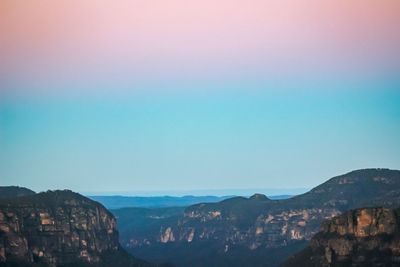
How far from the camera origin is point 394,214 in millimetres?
197625

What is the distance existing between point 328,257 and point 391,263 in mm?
13065

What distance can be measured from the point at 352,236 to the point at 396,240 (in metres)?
10.2

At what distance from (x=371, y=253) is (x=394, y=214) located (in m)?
8.53

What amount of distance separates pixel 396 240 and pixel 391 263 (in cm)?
444

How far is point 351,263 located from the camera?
640 feet

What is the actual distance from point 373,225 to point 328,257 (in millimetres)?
9792

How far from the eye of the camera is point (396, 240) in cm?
19200

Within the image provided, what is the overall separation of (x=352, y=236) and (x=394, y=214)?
8.52 m

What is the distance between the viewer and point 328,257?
19862 cm

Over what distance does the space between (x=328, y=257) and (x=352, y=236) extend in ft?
19.2

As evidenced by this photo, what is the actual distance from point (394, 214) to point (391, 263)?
11129mm

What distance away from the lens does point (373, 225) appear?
7781 inches
